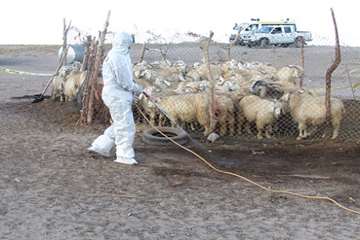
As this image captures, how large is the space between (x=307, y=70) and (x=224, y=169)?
62.4 ft

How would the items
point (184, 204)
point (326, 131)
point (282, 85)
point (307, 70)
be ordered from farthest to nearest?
point (307, 70), point (282, 85), point (326, 131), point (184, 204)

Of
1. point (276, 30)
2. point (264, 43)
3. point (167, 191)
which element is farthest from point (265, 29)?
point (167, 191)

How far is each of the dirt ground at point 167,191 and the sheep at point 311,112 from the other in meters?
0.46

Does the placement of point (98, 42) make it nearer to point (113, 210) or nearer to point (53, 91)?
point (53, 91)

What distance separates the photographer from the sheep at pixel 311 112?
10164 mm

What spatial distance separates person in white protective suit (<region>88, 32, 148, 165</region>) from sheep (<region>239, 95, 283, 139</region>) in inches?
107

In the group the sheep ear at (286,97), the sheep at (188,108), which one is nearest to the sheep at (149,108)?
the sheep at (188,108)

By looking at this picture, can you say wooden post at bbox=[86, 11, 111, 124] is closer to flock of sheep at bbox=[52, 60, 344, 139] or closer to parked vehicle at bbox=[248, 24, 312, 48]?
flock of sheep at bbox=[52, 60, 344, 139]

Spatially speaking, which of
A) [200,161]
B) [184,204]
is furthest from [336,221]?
[200,161]

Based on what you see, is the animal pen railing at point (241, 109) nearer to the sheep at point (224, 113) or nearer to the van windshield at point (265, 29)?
the sheep at point (224, 113)

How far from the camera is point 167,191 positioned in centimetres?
724

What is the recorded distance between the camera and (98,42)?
12109mm

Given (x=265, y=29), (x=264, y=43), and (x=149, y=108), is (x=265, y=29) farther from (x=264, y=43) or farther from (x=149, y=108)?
(x=149, y=108)

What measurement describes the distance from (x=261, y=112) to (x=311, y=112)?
0.83 metres
